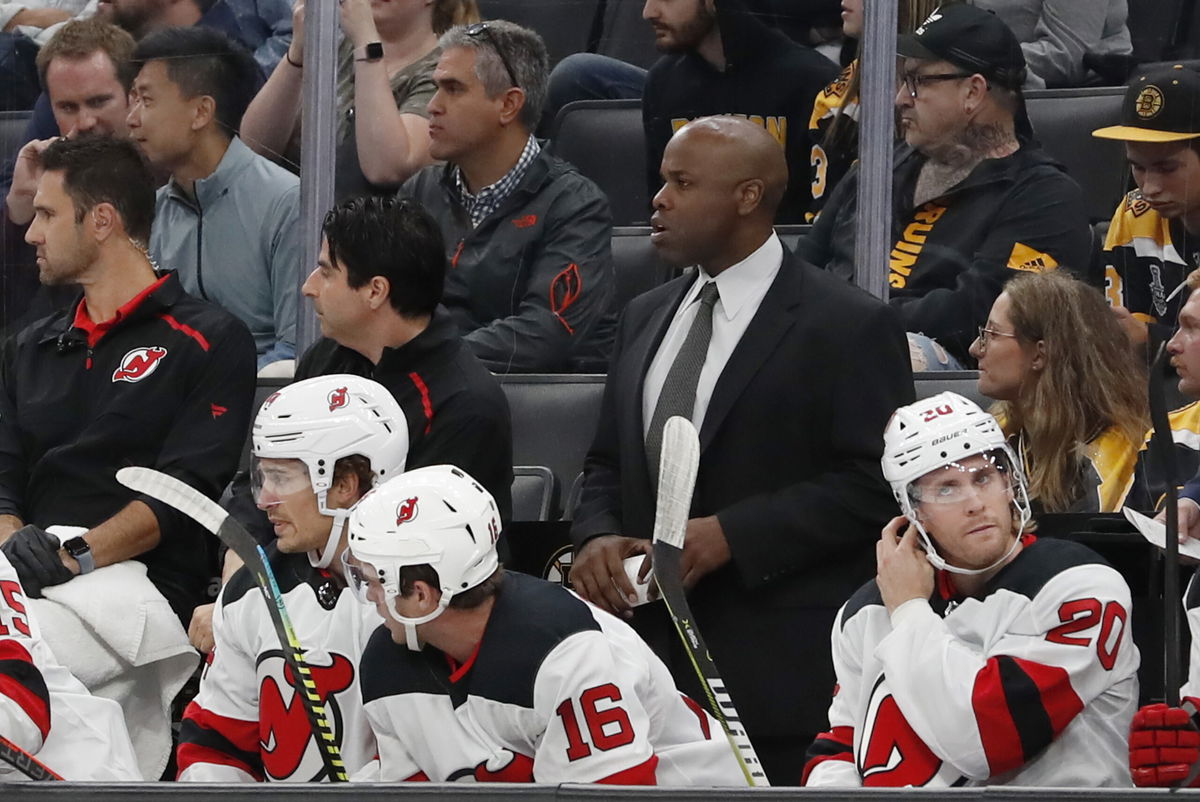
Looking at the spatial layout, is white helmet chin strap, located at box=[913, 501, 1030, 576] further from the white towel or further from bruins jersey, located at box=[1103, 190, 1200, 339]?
the white towel

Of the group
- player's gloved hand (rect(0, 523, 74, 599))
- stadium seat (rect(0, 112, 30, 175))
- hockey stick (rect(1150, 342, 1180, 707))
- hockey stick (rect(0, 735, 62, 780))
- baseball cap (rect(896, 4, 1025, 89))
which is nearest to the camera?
hockey stick (rect(0, 735, 62, 780))

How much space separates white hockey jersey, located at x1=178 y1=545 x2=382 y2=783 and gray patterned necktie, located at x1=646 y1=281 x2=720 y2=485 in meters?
0.61

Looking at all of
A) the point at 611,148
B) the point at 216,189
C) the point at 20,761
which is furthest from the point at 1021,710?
the point at 216,189

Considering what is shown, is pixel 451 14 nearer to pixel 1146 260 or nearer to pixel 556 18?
pixel 556 18

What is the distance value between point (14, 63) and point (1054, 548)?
2.64m

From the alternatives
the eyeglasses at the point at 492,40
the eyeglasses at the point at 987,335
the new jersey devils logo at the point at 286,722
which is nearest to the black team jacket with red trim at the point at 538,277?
the eyeglasses at the point at 492,40

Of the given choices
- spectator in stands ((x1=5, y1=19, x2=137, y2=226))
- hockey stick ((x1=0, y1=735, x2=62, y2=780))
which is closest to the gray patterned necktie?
hockey stick ((x1=0, y1=735, x2=62, y2=780))

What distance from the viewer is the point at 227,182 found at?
4379 millimetres

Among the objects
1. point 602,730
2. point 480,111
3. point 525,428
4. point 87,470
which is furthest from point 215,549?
point 602,730

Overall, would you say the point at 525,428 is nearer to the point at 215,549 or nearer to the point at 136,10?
the point at 215,549

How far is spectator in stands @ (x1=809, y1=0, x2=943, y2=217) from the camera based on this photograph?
4.11 metres

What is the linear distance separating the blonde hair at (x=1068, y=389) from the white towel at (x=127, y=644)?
1.60 m

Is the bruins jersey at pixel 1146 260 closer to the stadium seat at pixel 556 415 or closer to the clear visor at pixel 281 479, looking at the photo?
the stadium seat at pixel 556 415

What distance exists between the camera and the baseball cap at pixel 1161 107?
3900 millimetres
